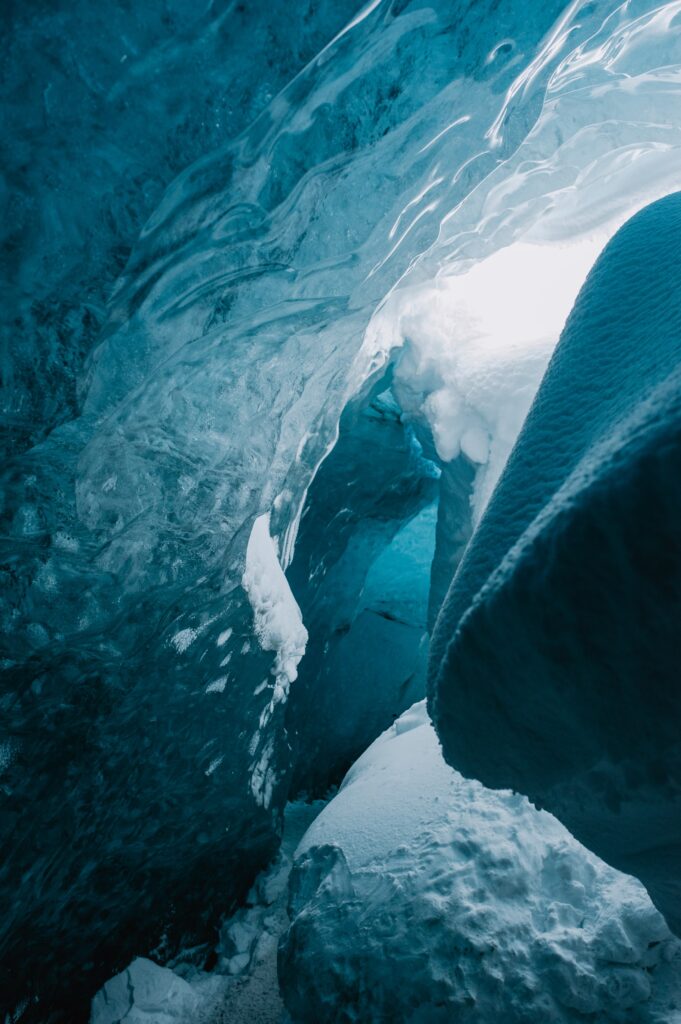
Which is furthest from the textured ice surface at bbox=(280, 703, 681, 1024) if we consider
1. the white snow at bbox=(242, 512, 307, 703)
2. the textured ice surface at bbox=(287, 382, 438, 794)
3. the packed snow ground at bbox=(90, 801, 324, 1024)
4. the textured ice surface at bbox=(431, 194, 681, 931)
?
the textured ice surface at bbox=(287, 382, 438, 794)

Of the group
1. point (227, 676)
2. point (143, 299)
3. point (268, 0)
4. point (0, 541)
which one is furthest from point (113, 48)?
point (227, 676)

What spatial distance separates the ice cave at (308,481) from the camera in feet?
3.30

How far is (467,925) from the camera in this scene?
1.98 metres

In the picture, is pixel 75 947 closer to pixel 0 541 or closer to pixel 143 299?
pixel 0 541

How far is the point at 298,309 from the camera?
2473 millimetres

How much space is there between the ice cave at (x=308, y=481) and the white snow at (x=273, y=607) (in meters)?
0.03

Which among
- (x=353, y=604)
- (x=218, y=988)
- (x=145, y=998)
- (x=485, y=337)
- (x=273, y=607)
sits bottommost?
(x=218, y=988)

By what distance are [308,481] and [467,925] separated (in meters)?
2.66

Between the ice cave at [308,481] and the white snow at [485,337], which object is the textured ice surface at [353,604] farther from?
the white snow at [485,337]

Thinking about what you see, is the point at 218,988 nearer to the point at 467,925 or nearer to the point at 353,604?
the point at 467,925

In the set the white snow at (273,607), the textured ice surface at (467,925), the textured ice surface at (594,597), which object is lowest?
the textured ice surface at (467,925)

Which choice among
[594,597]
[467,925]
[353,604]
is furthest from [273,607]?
[594,597]

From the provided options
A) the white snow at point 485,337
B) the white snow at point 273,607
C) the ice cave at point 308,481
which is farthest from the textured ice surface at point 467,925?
the white snow at point 485,337

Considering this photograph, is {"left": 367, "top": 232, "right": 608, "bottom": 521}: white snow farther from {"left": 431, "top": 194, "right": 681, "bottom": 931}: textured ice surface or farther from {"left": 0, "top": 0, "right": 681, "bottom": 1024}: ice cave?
{"left": 431, "top": 194, "right": 681, "bottom": 931}: textured ice surface
